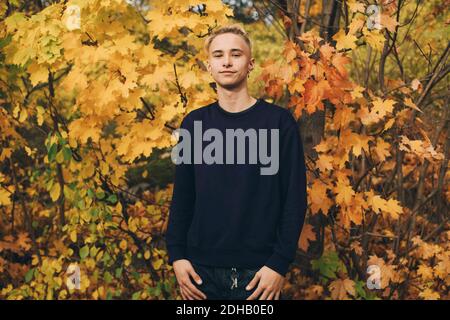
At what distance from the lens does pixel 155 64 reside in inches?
166

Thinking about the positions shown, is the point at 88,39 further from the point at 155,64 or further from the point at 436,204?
the point at 436,204

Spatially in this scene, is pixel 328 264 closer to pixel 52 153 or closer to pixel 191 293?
pixel 191 293

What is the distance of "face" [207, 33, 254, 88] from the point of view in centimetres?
277

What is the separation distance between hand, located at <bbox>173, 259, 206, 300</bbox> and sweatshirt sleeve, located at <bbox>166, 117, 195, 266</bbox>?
0.06 m

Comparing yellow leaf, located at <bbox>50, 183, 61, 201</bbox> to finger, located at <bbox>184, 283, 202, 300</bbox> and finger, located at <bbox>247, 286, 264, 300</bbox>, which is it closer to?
finger, located at <bbox>184, 283, 202, 300</bbox>

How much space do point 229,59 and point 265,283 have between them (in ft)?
3.52

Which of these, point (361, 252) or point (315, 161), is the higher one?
point (315, 161)

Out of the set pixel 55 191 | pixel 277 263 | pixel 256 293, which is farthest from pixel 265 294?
pixel 55 191

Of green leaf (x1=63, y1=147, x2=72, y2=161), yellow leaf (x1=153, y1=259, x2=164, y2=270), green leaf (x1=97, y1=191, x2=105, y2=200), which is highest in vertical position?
green leaf (x1=63, y1=147, x2=72, y2=161)

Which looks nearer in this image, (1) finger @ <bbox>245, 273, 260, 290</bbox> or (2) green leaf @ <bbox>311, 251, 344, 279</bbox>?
(1) finger @ <bbox>245, 273, 260, 290</bbox>

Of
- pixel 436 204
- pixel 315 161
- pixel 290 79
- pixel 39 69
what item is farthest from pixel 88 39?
pixel 436 204

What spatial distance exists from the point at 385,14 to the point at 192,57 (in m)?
1.48

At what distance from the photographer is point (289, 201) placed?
2.77m

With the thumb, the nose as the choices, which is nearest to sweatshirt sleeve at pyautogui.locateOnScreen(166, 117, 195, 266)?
the thumb
